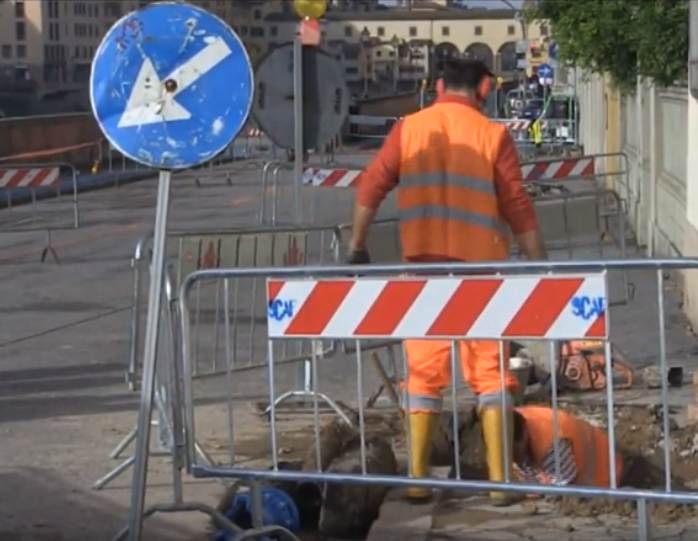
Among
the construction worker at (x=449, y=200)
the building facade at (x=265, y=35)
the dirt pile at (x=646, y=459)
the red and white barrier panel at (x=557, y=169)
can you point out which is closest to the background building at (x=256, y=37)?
the building facade at (x=265, y=35)

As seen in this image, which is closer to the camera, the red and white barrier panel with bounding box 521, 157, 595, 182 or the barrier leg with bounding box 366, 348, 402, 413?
the barrier leg with bounding box 366, 348, 402, 413

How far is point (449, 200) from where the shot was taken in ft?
26.3

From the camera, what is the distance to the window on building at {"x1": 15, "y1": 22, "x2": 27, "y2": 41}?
8919 cm

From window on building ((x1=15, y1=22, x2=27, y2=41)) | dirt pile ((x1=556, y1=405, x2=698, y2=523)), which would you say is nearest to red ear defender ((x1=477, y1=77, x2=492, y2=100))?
dirt pile ((x1=556, y1=405, x2=698, y2=523))

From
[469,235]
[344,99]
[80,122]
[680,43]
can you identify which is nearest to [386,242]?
[344,99]

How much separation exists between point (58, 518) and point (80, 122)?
36.9 metres

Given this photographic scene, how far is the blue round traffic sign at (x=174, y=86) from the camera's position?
6973 mm

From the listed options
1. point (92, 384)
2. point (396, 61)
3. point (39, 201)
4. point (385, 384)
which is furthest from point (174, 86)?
point (396, 61)

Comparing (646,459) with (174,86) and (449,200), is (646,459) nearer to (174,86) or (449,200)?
(449,200)

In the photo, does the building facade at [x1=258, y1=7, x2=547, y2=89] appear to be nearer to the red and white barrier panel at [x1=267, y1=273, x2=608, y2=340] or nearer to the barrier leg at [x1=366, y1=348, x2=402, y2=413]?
the barrier leg at [x1=366, y1=348, x2=402, y2=413]

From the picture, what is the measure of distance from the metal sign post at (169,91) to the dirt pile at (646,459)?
2218 mm

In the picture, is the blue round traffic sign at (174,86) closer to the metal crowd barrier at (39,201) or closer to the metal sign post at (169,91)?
the metal sign post at (169,91)

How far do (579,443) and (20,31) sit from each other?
278 feet

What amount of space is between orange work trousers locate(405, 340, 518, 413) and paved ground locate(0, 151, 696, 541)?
0.56 metres
